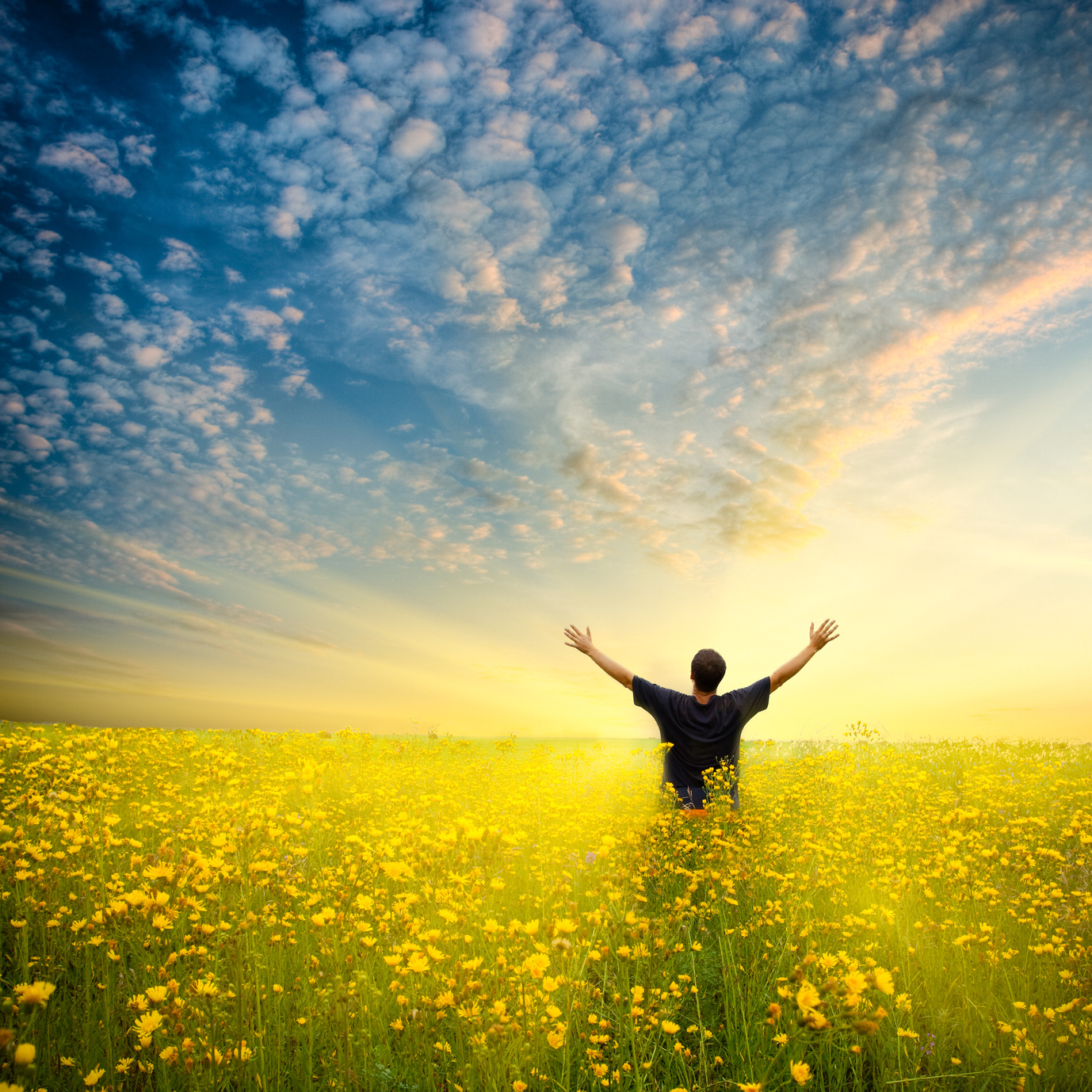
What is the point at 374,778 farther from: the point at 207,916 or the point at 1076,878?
the point at 1076,878

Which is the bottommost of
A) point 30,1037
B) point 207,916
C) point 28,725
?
point 30,1037

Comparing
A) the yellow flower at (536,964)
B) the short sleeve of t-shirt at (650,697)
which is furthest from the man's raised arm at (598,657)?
the yellow flower at (536,964)

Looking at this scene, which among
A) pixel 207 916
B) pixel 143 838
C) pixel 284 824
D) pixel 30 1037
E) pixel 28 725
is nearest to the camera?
pixel 30 1037

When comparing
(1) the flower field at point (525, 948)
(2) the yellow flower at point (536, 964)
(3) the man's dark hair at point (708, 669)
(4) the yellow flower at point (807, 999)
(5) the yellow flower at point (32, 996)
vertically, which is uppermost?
(3) the man's dark hair at point (708, 669)

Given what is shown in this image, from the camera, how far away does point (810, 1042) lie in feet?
10.2

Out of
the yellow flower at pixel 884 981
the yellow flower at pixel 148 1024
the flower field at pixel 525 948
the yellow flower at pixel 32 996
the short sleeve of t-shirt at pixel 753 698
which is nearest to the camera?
the yellow flower at pixel 32 996

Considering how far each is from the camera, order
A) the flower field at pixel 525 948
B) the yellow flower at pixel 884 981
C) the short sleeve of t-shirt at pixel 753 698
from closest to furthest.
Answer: the yellow flower at pixel 884 981 → the flower field at pixel 525 948 → the short sleeve of t-shirt at pixel 753 698

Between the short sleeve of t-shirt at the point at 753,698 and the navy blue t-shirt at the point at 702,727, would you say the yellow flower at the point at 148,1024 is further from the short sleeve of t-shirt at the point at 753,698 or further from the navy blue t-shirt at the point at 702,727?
the short sleeve of t-shirt at the point at 753,698

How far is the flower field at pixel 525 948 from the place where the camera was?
280 cm

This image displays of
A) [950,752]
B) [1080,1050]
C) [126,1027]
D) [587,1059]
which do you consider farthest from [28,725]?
[950,752]

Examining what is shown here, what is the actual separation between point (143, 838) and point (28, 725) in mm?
7830

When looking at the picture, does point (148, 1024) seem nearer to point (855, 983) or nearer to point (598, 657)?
point (855, 983)

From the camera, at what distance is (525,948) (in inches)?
134

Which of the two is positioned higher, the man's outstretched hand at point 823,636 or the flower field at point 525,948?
the man's outstretched hand at point 823,636
